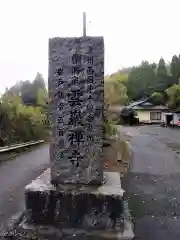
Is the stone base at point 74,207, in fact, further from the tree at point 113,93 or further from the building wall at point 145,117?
the building wall at point 145,117

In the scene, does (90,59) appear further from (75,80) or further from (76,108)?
(76,108)

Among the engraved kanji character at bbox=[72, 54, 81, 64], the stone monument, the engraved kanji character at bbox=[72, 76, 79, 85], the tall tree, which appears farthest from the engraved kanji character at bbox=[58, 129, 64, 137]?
the tall tree

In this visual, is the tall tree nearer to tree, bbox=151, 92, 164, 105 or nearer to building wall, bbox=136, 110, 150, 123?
tree, bbox=151, 92, 164, 105

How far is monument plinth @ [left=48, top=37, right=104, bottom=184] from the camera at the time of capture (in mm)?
5891

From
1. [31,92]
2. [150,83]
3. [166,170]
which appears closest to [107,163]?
[166,170]

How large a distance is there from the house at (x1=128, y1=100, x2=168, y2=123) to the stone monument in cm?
5084

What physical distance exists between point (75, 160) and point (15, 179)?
15.5ft

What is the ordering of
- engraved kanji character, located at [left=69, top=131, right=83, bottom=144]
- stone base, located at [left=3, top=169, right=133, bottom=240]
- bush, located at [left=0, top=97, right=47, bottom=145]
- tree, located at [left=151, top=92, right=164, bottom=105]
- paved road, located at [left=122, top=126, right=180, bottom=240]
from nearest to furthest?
stone base, located at [left=3, top=169, right=133, bottom=240] → engraved kanji character, located at [left=69, top=131, right=83, bottom=144] → paved road, located at [left=122, top=126, right=180, bottom=240] → bush, located at [left=0, top=97, right=47, bottom=145] → tree, located at [left=151, top=92, right=164, bottom=105]

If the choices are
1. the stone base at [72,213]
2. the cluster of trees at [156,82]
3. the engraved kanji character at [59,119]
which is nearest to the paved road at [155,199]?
the stone base at [72,213]

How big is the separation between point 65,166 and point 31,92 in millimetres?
41827

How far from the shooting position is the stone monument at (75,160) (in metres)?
5.65

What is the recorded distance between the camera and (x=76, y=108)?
5.96 metres

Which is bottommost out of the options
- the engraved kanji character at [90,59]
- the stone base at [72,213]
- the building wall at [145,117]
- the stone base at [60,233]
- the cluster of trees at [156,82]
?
the stone base at [60,233]

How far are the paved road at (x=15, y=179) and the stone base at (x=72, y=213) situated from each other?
0.61 meters
